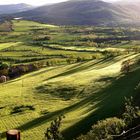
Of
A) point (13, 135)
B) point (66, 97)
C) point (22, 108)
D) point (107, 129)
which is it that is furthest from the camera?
point (66, 97)

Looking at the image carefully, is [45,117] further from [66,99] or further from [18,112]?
[66,99]

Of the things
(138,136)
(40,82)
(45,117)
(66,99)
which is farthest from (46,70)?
(138,136)

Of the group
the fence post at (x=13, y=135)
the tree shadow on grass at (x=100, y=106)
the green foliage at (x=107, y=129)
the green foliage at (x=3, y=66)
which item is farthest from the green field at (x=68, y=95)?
the fence post at (x=13, y=135)

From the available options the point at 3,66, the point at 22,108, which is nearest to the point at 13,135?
the point at 22,108

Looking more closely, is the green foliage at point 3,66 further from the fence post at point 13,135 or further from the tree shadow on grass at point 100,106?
the fence post at point 13,135

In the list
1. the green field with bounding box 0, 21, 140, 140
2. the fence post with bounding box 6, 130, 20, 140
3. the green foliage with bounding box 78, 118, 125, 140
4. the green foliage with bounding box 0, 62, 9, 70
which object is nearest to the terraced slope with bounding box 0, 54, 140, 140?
the green field with bounding box 0, 21, 140, 140

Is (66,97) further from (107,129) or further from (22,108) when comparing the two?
(107,129)

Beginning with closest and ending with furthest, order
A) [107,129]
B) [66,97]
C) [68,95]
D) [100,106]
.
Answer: [107,129] < [100,106] < [66,97] < [68,95]

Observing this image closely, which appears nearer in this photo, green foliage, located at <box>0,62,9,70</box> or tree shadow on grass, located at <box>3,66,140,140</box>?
tree shadow on grass, located at <box>3,66,140,140</box>

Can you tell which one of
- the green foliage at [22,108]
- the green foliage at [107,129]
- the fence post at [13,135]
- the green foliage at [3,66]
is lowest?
the green foliage at [3,66]

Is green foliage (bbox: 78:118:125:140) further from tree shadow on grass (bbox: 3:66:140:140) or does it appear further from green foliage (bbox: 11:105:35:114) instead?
green foliage (bbox: 11:105:35:114)

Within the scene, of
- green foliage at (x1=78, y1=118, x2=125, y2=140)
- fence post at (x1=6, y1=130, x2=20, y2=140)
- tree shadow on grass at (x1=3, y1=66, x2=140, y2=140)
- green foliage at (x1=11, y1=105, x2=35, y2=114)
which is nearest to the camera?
fence post at (x1=6, y1=130, x2=20, y2=140)
